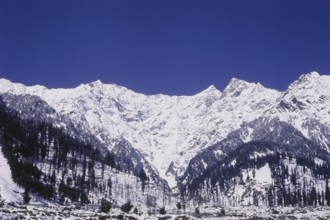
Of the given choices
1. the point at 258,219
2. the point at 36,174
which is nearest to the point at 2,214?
the point at 258,219

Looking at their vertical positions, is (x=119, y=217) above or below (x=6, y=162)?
below

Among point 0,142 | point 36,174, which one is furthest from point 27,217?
point 0,142

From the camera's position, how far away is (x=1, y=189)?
125125 millimetres

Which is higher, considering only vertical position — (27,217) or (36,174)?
(36,174)

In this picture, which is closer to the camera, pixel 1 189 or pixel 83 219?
pixel 83 219

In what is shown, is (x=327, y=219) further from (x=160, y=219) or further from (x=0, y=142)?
(x=0, y=142)

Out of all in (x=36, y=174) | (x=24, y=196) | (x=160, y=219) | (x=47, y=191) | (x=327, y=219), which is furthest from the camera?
(x=36, y=174)

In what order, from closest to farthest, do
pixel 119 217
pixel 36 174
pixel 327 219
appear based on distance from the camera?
pixel 119 217 < pixel 327 219 < pixel 36 174

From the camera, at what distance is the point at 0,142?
639 feet

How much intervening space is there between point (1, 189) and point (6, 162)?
45.2 m

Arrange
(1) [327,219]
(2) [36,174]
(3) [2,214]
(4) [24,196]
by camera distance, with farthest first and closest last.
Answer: (2) [36,174] → (1) [327,219] → (4) [24,196] → (3) [2,214]

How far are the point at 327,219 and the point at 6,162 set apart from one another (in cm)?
10765

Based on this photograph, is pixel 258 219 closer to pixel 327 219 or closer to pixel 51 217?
pixel 327 219

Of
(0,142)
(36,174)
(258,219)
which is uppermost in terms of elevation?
(0,142)
